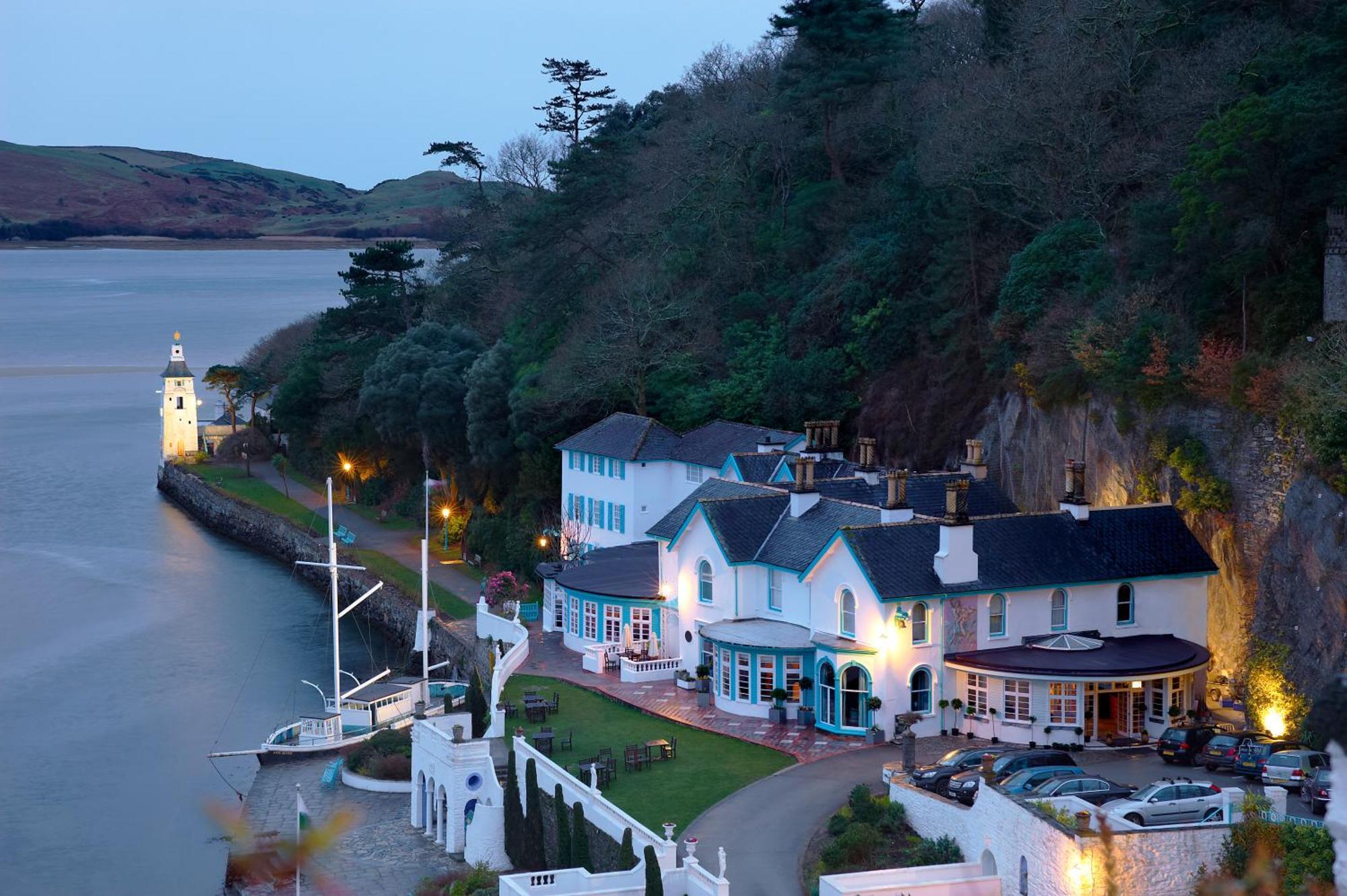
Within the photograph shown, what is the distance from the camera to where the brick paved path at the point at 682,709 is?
34188mm

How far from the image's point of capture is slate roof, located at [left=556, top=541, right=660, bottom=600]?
4291cm

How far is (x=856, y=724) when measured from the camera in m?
34.9

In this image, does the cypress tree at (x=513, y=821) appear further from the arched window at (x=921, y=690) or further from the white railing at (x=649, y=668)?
the arched window at (x=921, y=690)

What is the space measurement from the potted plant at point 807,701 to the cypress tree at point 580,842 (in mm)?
7265

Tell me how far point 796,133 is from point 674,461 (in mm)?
19393

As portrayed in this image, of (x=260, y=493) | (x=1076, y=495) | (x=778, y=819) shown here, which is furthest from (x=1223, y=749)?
(x=260, y=493)

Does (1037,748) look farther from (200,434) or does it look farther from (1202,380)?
(200,434)

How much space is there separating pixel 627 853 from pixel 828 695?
8.76 m

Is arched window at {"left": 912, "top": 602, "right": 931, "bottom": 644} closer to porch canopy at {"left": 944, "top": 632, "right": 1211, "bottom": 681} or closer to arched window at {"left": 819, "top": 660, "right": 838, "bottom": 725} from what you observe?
porch canopy at {"left": 944, "top": 632, "right": 1211, "bottom": 681}

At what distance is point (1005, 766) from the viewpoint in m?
29.0

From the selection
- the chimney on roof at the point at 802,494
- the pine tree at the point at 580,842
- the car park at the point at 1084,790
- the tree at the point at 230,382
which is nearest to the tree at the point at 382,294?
the tree at the point at 230,382

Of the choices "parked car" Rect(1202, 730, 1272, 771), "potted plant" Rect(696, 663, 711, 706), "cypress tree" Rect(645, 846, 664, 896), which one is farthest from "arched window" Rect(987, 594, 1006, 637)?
"cypress tree" Rect(645, 846, 664, 896)

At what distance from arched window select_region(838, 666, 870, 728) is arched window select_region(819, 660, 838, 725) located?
0.17m

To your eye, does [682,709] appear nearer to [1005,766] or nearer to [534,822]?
[534,822]
